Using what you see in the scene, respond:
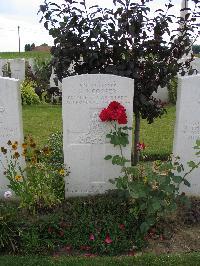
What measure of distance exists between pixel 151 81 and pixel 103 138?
3.50ft

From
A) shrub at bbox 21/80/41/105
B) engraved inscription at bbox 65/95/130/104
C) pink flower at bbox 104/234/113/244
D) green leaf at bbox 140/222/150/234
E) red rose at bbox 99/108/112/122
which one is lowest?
pink flower at bbox 104/234/113/244

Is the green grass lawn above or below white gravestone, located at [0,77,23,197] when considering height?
below

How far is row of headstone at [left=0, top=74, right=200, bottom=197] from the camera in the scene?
453cm

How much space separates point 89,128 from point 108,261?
5.16ft

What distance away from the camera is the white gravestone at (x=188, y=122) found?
14.9 feet

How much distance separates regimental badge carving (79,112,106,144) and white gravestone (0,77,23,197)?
0.76 metres

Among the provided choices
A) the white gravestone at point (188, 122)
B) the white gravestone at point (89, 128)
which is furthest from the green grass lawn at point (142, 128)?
the white gravestone at point (89, 128)

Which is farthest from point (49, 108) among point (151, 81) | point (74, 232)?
point (74, 232)

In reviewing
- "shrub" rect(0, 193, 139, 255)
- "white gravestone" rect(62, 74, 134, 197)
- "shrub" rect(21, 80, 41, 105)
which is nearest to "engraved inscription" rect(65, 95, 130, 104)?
"white gravestone" rect(62, 74, 134, 197)

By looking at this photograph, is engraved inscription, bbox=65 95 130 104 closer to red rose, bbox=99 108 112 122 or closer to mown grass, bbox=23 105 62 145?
red rose, bbox=99 108 112 122

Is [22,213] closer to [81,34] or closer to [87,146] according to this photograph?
[87,146]

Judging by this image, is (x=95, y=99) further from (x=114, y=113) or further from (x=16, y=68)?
(x=16, y=68)

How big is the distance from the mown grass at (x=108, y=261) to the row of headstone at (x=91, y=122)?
123 cm

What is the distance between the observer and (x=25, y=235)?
3916 mm
